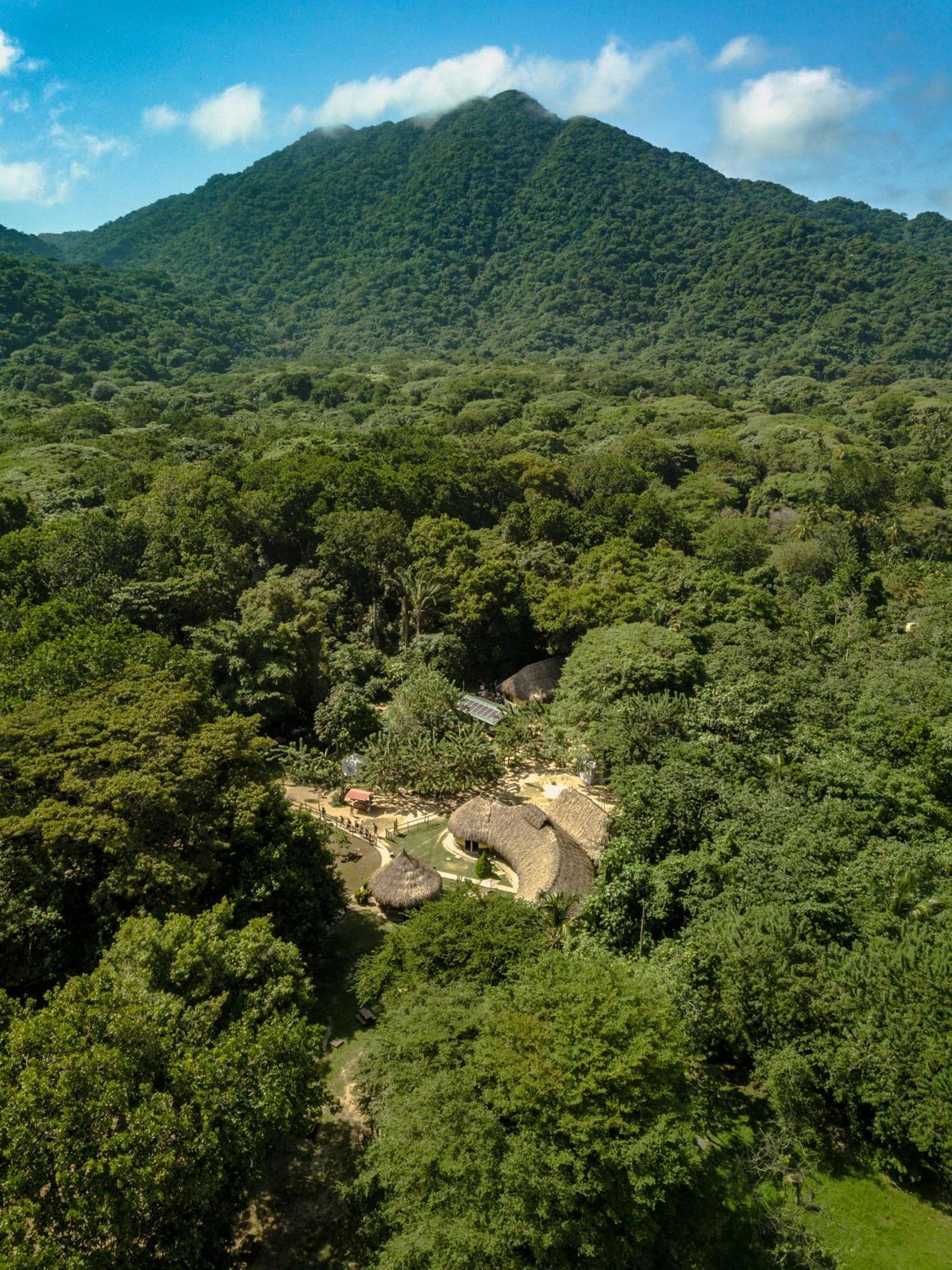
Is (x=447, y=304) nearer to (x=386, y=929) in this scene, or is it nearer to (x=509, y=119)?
(x=509, y=119)

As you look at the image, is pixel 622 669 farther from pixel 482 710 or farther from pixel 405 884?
pixel 405 884

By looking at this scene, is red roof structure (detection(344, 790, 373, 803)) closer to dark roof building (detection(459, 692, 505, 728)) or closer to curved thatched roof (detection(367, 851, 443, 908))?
curved thatched roof (detection(367, 851, 443, 908))

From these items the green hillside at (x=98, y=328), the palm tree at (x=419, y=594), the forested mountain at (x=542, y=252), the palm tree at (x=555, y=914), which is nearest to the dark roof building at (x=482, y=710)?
the palm tree at (x=419, y=594)

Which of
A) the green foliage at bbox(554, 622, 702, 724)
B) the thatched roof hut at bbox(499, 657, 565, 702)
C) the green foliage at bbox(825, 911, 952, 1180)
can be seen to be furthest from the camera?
the thatched roof hut at bbox(499, 657, 565, 702)

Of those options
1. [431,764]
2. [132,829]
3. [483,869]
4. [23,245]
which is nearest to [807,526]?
[431,764]

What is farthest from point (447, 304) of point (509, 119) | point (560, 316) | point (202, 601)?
point (202, 601)

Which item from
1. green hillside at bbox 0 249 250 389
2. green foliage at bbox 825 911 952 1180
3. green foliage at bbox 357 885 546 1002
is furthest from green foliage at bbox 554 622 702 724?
green hillside at bbox 0 249 250 389
